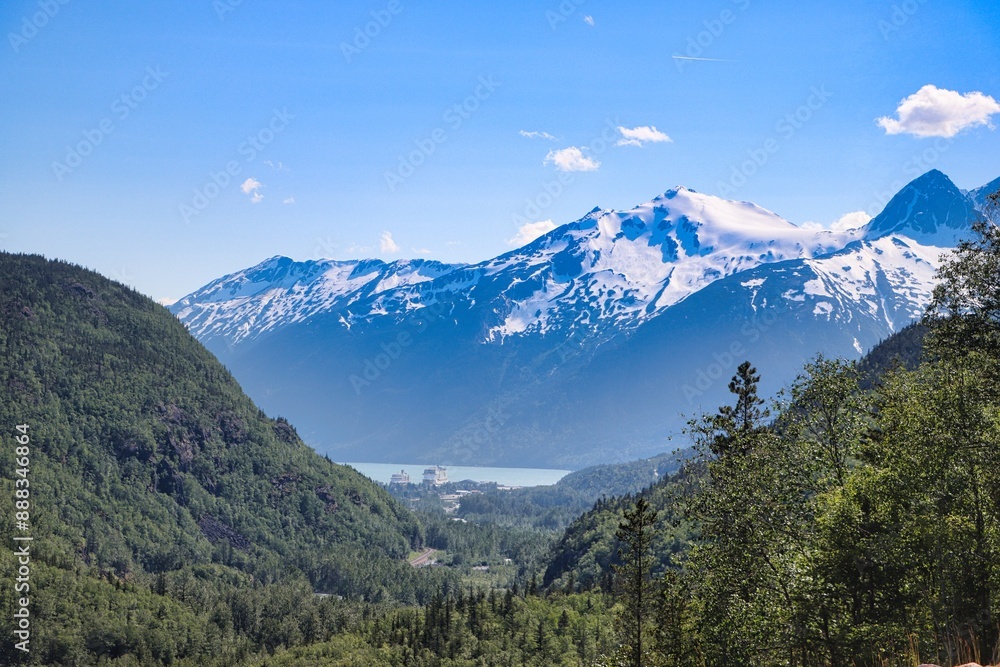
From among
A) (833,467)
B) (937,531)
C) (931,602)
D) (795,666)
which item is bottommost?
(795,666)

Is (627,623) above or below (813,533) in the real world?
below

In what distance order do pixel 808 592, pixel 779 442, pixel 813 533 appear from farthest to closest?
pixel 779 442, pixel 813 533, pixel 808 592

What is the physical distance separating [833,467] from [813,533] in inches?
228

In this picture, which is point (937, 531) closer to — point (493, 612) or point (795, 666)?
point (795, 666)

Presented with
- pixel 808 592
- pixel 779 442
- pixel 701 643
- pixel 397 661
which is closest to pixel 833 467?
pixel 779 442

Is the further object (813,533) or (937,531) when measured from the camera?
(813,533)

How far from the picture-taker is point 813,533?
135 ft

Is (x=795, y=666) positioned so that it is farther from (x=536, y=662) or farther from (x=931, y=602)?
(x=536, y=662)

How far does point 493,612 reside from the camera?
180875 millimetres

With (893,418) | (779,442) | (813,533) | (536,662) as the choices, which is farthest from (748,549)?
(536,662)

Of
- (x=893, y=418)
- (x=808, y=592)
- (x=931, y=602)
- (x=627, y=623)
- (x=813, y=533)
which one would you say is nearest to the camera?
(x=931, y=602)

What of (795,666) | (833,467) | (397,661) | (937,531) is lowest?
(397,661)

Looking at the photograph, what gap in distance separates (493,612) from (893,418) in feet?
487

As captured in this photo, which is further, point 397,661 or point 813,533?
point 397,661
